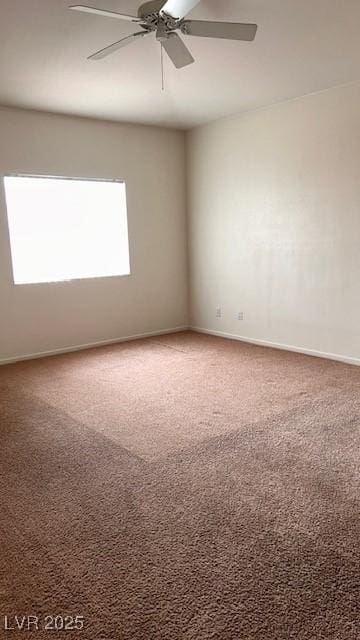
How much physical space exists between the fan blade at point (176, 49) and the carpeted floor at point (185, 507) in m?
2.48

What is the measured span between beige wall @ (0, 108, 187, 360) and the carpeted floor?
121 centimetres

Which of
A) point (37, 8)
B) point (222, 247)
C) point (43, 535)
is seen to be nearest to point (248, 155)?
point (222, 247)

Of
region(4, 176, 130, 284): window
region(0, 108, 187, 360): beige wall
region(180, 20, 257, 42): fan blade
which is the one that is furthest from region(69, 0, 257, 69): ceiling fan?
region(4, 176, 130, 284): window

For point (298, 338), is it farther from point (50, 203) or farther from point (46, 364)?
point (50, 203)

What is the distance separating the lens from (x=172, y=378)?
4.26 meters

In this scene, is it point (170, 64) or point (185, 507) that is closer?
point (185, 507)

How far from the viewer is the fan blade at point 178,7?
7.36ft

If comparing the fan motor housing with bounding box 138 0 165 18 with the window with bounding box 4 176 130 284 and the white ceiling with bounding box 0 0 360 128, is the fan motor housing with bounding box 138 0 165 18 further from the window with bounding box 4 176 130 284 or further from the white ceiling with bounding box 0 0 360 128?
the window with bounding box 4 176 130 284

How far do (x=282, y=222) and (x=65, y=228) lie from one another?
2533mm

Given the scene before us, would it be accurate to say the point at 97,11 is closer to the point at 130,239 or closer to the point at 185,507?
the point at 185,507

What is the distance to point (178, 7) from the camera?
91.1 inches

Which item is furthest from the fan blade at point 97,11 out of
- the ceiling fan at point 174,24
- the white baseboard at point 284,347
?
the white baseboard at point 284,347

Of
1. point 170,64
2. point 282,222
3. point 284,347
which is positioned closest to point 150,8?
point 170,64

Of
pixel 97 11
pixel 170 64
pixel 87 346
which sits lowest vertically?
pixel 87 346
